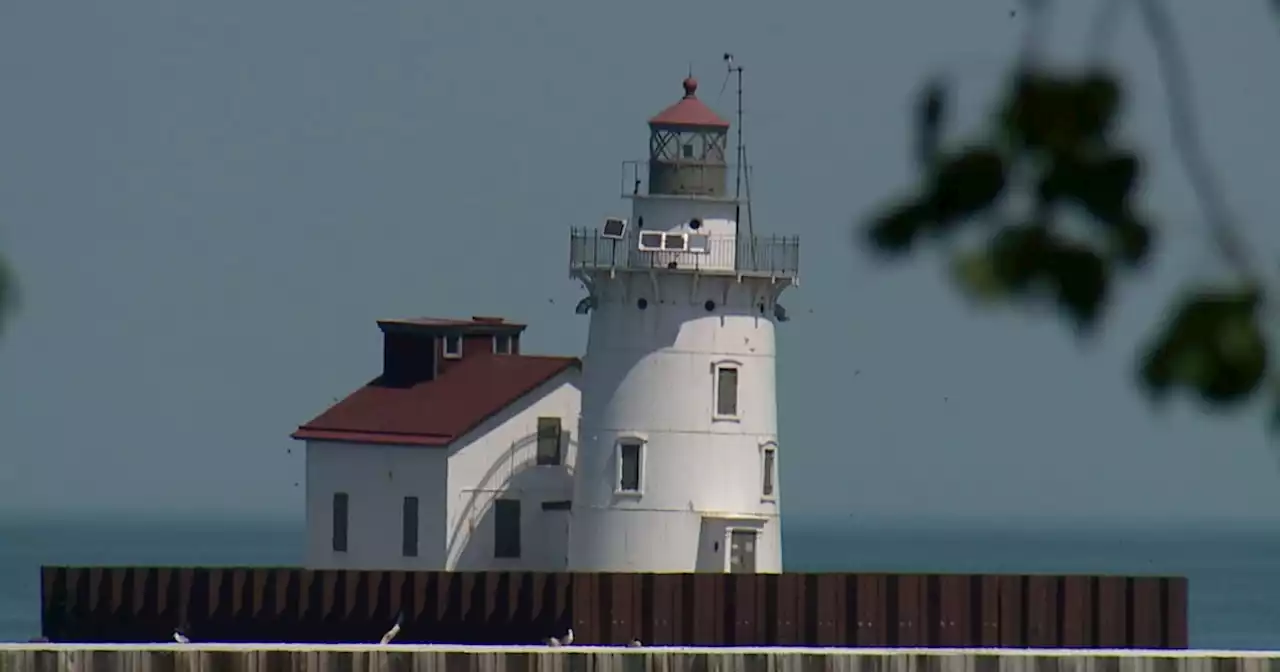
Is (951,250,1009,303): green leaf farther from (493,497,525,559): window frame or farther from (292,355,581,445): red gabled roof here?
(493,497,525,559): window frame

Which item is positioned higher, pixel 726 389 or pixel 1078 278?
pixel 726 389

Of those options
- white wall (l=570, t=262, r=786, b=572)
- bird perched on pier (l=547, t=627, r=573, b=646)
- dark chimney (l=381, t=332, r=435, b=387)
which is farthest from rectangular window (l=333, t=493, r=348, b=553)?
bird perched on pier (l=547, t=627, r=573, b=646)

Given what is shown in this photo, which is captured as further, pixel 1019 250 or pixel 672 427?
pixel 672 427

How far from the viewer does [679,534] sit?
37.8m

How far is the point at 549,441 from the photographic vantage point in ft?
132

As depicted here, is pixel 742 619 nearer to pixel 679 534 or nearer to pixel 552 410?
pixel 679 534

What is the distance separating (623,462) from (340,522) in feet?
13.4

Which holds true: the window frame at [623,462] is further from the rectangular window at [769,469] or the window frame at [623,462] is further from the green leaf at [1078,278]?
the green leaf at [1078,278]

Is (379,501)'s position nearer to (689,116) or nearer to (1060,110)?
(689,116)

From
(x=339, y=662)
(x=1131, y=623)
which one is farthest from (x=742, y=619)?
(x=339, y=662)

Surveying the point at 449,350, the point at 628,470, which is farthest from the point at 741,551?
the point at 449,350

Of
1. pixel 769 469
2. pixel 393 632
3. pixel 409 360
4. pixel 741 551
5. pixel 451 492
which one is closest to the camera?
pixel 393 632

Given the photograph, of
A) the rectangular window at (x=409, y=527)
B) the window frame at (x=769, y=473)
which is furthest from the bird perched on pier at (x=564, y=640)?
the rectangular window at (x=409, y=527)

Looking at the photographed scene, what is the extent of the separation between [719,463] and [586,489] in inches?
65.2
